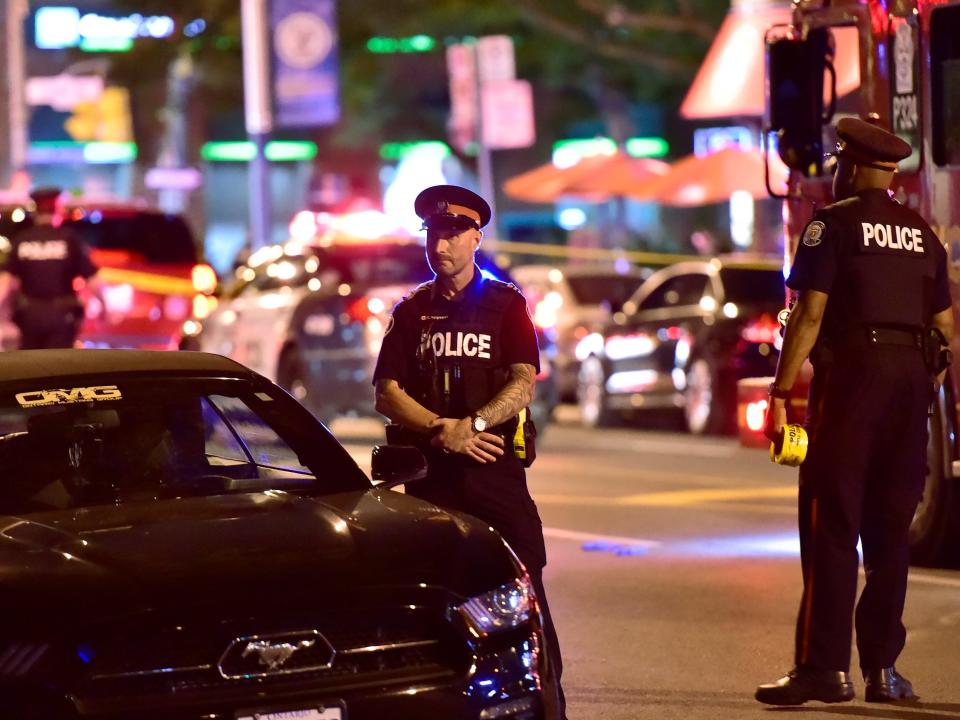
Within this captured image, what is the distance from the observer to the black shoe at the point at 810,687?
6957 millimetres

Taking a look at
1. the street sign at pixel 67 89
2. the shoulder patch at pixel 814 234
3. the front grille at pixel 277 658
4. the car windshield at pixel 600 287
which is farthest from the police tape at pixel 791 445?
the street sign at pixel 67 89

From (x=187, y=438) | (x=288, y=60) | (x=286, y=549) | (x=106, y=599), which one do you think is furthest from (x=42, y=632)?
(x=288, y=60)

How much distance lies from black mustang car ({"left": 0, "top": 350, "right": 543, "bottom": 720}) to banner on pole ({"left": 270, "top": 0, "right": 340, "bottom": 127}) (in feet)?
69.6

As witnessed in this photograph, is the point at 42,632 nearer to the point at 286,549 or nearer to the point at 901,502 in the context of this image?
the point at 286,549

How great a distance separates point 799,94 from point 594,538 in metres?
3.05

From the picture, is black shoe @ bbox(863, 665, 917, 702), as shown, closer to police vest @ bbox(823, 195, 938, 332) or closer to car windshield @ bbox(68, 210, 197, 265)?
police vest @ bbox(823, 195, 938, 332)

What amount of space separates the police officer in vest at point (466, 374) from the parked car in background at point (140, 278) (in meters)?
12.4

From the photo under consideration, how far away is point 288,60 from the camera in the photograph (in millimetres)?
Result: 27438

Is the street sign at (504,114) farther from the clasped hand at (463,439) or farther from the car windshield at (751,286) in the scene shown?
the clasped hand at (463,439)

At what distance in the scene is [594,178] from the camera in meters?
30.0

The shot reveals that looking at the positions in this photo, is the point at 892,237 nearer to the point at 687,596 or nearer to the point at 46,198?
the point at 687,596

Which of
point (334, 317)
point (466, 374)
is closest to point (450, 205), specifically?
point (466, 374)

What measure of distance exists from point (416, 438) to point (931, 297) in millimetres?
1750

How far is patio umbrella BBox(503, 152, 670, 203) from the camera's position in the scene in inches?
1159
